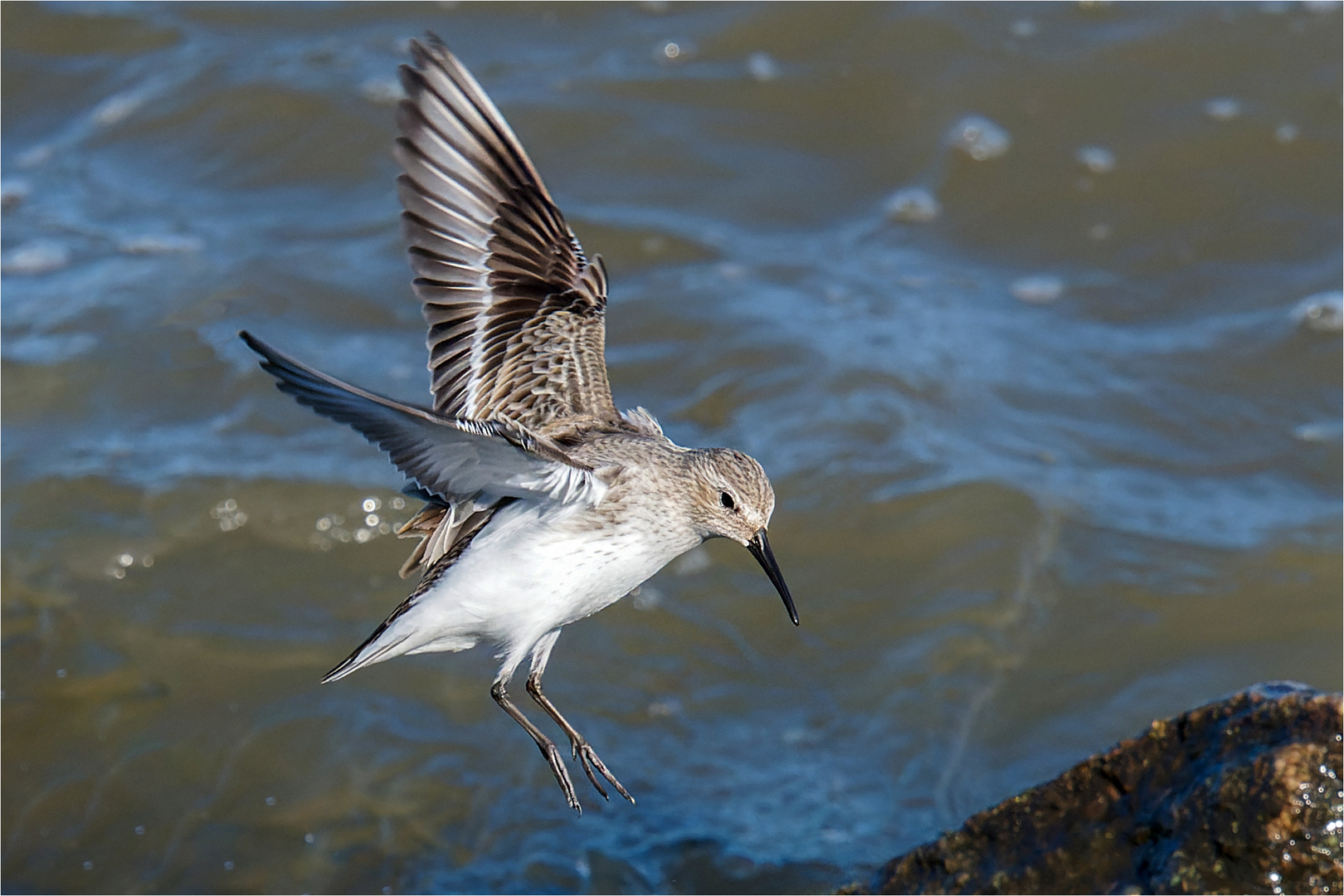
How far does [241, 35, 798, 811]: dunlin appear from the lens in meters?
4.29

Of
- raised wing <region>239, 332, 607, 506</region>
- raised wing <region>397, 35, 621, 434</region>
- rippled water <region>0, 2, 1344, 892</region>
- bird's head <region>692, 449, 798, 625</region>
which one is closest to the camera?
raised wing <region>239, 332, 607, 506</region>

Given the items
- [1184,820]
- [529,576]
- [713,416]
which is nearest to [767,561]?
[529,576]

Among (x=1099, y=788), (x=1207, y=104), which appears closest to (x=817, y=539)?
(x=1099, y=788)

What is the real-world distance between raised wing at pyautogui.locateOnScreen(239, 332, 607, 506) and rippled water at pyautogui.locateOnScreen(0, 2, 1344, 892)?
1.84 m

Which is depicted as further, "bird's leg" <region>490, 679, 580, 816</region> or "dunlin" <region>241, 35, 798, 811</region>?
"bird's leg" <region>490, 679, 580, 816</region>

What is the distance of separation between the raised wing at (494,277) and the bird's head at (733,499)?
1.61ft

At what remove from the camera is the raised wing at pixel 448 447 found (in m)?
3.32

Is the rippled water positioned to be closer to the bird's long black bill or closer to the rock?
the bird's long black bill

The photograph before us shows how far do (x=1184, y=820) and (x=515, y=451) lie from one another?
196 cm

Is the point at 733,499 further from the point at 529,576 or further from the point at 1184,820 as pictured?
Answer: the point at 1184,820

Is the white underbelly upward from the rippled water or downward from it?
upward

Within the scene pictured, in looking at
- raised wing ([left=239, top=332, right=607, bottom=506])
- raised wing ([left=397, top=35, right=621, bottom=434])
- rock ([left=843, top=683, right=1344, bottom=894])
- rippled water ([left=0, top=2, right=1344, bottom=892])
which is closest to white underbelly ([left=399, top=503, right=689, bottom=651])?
raised wing ([left=239, top=332, right=607, bottom=506])

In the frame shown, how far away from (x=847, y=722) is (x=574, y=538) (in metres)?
2.31

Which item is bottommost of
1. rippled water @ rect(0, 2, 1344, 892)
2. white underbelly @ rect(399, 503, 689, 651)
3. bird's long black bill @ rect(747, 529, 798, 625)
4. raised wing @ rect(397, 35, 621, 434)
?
rippled water @ rect(0, 2, 1344, 892)
